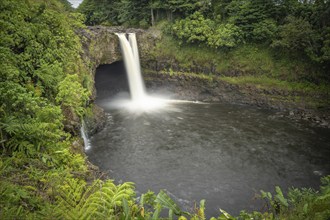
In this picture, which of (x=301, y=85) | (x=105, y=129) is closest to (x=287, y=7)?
(x=301, y=85)

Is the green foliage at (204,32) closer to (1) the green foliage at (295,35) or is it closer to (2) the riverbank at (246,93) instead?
(2) the riverbank at (246,93)

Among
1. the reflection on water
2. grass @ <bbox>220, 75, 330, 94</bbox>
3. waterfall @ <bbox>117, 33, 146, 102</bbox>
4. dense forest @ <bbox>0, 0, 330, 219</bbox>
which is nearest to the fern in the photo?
dense forest @ <bbox>0, 0, 330, 219</bbox>

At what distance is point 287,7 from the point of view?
3111 cm

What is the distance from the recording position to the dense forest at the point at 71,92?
22.1ft

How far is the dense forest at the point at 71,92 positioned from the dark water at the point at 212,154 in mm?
1670

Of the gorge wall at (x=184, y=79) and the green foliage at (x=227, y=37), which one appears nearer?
the gorge wall at (x=184, y=79)

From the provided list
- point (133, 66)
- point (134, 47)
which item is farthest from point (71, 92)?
point (134, 47)

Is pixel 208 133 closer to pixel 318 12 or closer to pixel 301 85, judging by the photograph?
pixel 301 85

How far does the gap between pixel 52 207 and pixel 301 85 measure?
98.1 ft

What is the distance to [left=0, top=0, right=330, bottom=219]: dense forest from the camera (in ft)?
22.1

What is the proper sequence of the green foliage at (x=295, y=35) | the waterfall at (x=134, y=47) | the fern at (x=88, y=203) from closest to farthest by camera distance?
the fern at (x=88, y=203) < the green foliage at (x=295, y=35) < the waterfall at (x=134, y=47)

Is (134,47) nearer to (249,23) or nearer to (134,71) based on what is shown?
(134,71)

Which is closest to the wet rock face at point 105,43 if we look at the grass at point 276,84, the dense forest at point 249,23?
the dense forest at point 249,23

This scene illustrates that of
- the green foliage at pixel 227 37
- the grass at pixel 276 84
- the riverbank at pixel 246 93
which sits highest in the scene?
the green foliage at pixel 227 37
